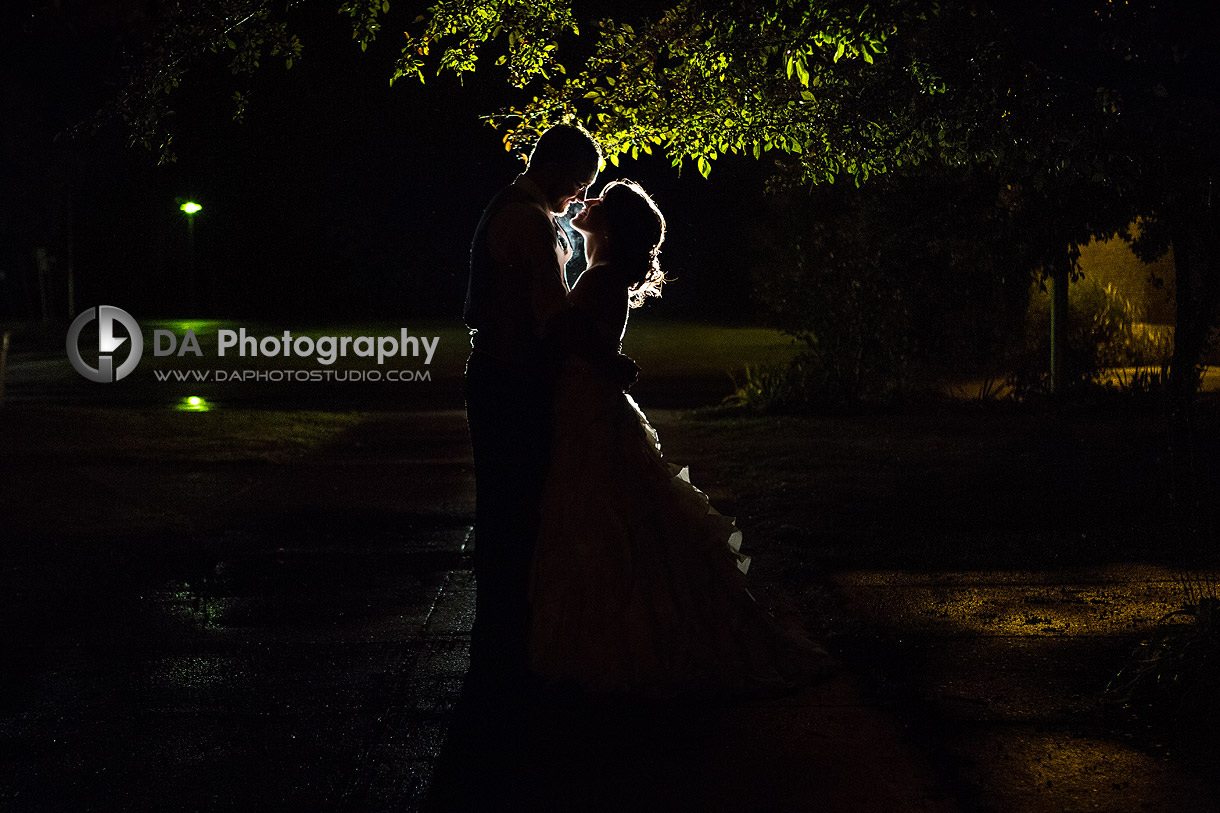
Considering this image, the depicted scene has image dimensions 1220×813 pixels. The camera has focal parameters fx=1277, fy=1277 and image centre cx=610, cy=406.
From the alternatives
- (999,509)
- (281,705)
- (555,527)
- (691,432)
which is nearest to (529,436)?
(555,527)

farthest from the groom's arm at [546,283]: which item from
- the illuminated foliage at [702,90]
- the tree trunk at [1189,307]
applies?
the tree trunk at [1189,307]

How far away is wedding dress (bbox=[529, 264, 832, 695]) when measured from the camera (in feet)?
15.3

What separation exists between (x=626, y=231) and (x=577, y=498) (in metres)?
1.01

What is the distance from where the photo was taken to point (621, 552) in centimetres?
474

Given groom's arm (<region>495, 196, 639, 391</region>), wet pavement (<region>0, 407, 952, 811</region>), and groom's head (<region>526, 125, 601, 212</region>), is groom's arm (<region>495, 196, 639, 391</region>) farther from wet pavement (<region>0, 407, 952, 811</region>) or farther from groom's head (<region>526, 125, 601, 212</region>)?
wet pavement (<region>0, 407, 952, 811</region>)

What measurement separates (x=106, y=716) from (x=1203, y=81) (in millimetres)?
4588

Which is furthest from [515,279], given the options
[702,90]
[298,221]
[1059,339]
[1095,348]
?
[298,221]

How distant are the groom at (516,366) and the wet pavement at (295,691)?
42cm

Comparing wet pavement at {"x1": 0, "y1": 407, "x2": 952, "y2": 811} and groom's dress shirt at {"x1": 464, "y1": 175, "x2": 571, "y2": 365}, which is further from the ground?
groom's dress shirt at {"x1": 464, "y1": 175, "x2": 571, "y2": 365}

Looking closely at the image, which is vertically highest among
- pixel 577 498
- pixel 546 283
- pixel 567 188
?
pixel 567 188

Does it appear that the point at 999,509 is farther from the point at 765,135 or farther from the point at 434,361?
the point at 434,361

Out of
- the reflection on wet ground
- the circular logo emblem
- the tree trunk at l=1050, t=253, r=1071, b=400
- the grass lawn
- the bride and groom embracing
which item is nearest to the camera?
the reflection on wet ground

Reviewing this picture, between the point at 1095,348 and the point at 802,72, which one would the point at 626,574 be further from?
the point at 1095,348

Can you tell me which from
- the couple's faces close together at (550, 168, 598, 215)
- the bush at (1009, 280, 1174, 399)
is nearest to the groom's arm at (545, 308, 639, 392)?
the couple's faces close together at (550, 168, 598, 215)
